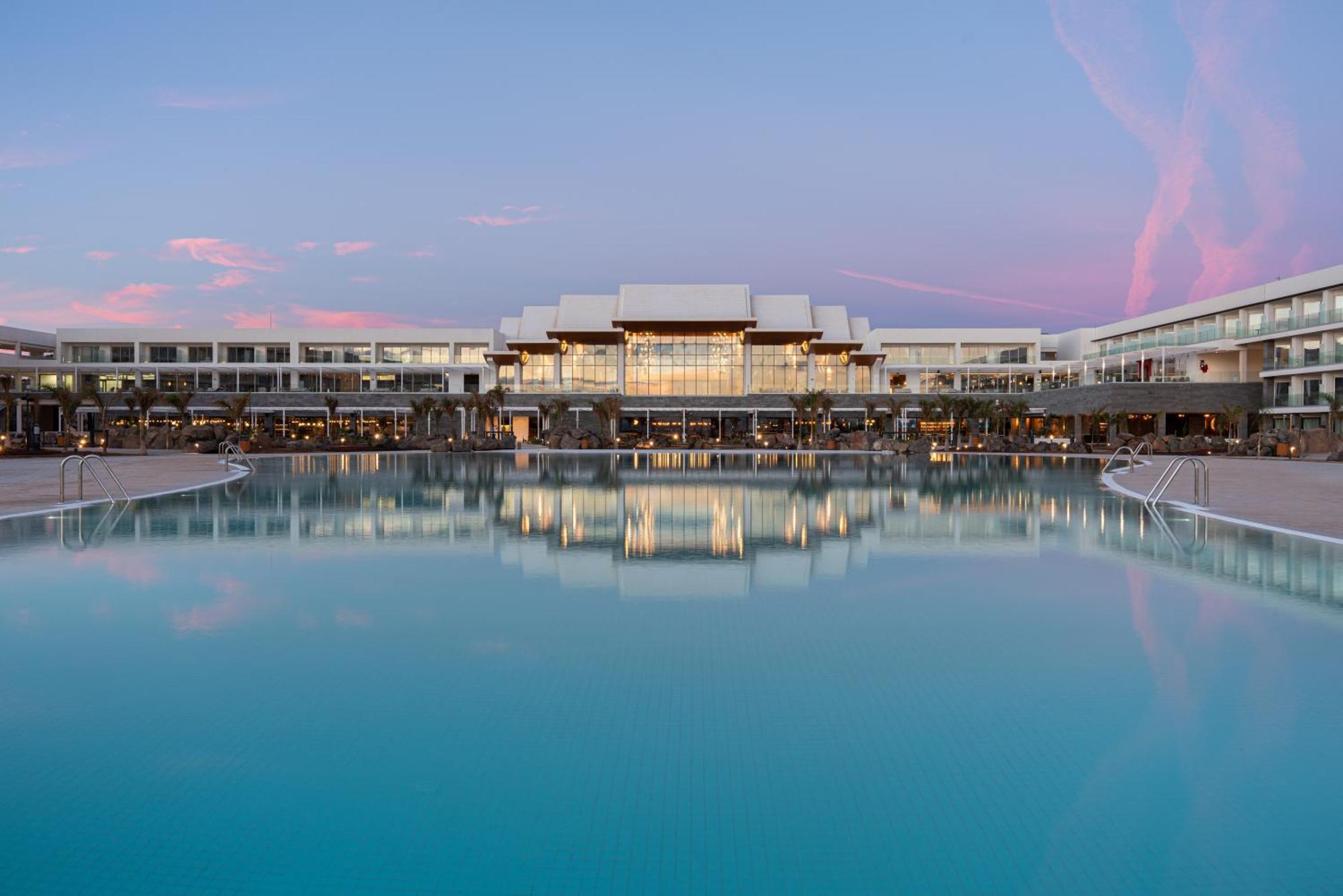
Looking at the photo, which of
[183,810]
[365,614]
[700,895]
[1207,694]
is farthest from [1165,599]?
[183,810]

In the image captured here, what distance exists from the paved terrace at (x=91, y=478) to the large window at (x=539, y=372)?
79.1ft

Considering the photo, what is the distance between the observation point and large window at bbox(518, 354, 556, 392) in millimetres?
56750

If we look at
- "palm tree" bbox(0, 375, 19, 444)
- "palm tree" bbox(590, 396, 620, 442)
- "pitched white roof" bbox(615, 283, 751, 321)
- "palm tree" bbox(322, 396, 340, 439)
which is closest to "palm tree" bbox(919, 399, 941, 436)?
"pitched white roof" bbox(615, 283, 751, 321)

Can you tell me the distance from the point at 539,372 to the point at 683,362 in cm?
960

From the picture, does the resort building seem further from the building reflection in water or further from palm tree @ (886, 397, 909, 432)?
the building reflection in water

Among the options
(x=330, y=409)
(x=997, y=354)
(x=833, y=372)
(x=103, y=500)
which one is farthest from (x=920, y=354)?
(x=103, y=500)

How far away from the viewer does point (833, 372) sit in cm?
5616

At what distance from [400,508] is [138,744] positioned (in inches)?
430

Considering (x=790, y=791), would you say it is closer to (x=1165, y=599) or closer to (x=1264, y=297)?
(x=1165, y=599)

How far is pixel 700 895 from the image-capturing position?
2.98 m

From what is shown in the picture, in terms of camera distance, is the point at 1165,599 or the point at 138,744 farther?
the point at 1165,599

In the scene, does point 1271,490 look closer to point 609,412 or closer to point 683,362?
point 609,412

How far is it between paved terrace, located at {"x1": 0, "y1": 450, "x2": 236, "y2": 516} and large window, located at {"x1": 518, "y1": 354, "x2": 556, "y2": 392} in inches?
949

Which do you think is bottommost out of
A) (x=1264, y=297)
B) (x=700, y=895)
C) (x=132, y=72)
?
(x=700, y=895)
